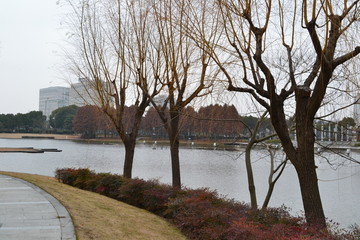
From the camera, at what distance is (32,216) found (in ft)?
19.3

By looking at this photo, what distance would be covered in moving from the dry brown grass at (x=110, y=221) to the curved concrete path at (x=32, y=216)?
0.59 feet

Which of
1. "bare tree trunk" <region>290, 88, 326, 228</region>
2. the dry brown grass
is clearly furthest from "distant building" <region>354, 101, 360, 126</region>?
the dry brown grass

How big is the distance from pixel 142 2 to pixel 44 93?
4566 inches

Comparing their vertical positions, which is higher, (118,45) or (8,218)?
(118,45)

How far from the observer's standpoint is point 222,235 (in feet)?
18.1

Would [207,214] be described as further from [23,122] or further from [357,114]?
[23,122]

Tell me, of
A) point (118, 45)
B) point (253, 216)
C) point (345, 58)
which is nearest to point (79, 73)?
point (118, 45)

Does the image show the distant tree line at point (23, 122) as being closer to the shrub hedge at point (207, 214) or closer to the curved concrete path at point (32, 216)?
the shrub hedge at point (207, 214)

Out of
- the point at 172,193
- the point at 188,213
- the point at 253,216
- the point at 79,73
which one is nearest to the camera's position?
the point at 253,216

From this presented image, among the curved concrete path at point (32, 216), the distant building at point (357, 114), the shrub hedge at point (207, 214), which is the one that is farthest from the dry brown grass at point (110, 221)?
the distant building at point (357, 114)

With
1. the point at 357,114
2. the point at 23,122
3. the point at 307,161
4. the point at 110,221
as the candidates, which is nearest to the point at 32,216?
the point at 110,221

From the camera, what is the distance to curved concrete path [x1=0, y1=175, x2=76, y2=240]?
493cm

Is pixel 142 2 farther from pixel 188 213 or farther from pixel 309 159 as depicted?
pixel 309 159

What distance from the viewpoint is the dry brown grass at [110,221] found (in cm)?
566
